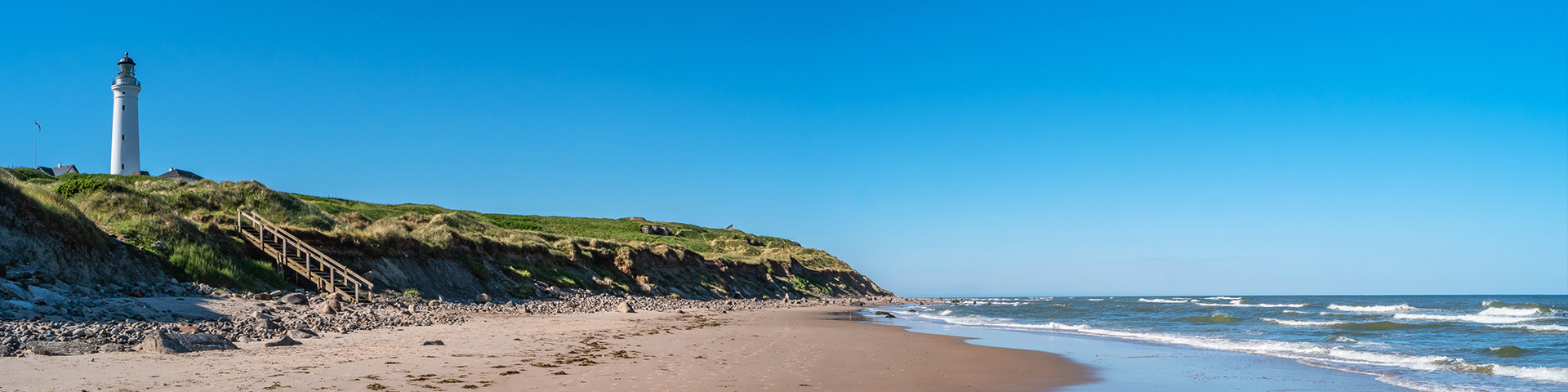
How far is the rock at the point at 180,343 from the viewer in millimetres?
9312

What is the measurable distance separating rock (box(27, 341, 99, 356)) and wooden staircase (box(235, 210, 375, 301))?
1081 cm

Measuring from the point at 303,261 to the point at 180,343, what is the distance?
14308 mm

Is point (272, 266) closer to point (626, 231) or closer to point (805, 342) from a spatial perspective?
point (805, 342)

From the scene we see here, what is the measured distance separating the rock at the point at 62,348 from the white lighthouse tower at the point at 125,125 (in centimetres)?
5188

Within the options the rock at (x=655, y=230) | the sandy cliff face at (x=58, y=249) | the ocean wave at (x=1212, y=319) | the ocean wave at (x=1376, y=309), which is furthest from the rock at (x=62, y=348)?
the rock at (x=655, y=230)

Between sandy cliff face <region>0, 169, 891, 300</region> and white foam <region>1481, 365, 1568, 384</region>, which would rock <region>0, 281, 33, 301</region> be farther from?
white foam <region>1481, 365, 1568, 384</region>

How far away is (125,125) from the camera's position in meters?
49.9

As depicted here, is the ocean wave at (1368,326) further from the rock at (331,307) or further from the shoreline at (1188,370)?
the rock at (331,307)

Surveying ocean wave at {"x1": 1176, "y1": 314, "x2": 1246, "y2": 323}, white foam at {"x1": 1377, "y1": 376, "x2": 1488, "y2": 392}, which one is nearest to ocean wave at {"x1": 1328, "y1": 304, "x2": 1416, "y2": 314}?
ocean wave at {"x1": 1176, "y1": 314, "x2": 1246, "y2": 323}

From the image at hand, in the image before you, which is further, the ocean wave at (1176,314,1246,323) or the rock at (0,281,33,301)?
the ocean wave at (1176,314,1246,323)

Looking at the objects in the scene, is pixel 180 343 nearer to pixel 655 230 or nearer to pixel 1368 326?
pixel 1368 326

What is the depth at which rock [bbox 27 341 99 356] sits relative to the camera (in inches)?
342

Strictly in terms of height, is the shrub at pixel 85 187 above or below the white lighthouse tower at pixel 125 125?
below

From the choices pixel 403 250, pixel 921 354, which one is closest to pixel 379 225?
pixel 403 250
